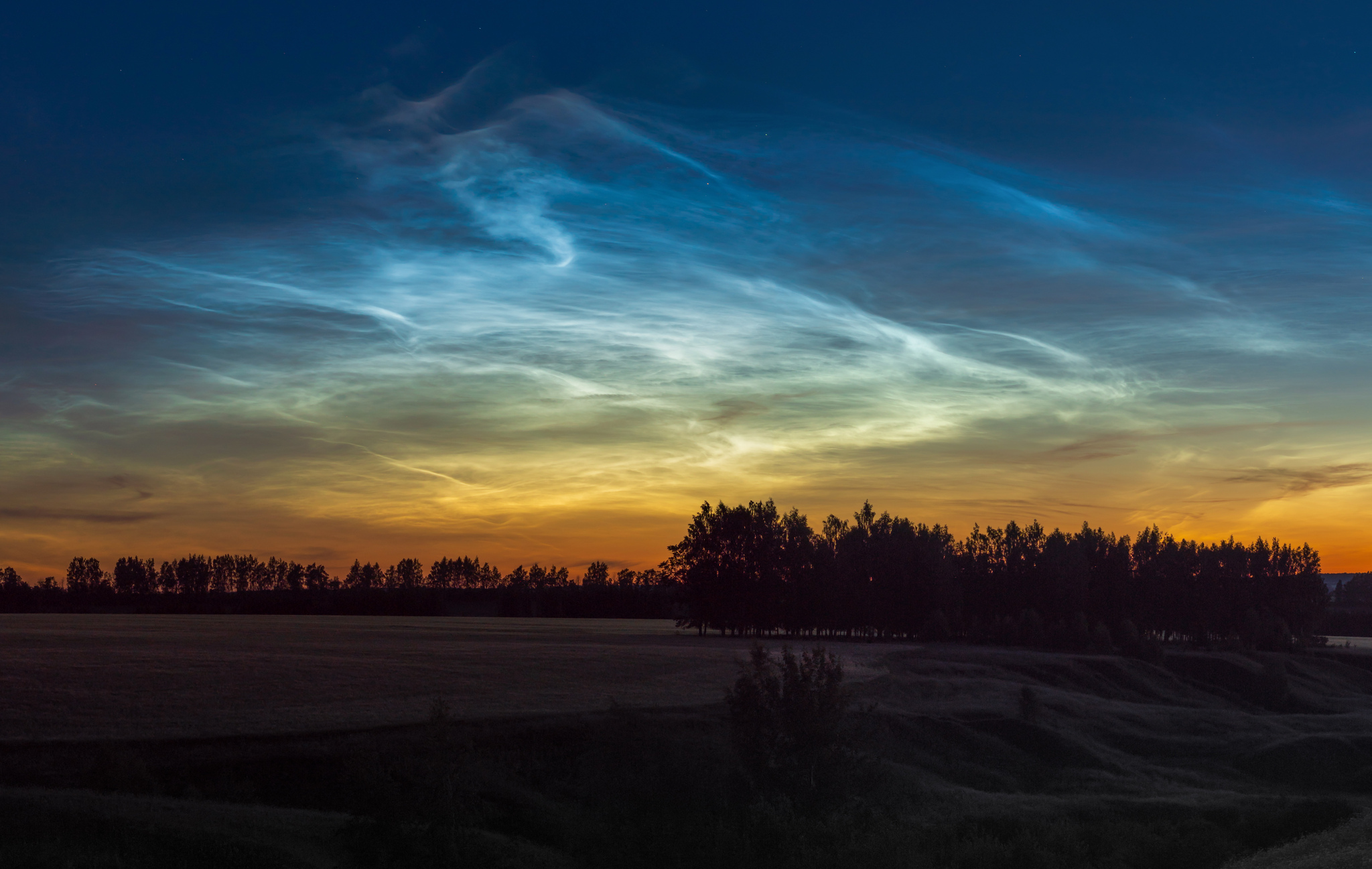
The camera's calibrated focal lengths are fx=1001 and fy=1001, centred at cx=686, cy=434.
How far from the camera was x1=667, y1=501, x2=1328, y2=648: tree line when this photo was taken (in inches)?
5969

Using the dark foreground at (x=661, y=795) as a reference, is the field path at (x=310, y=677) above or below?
above

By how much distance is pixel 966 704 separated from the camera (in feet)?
222

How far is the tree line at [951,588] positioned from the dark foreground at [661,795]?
8298cm

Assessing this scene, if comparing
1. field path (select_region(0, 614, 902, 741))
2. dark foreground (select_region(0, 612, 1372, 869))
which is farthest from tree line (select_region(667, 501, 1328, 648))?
dark foreground (select_region(0, 612, 1372, 869))

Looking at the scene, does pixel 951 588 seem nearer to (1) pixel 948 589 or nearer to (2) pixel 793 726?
(1) pixel 948 589

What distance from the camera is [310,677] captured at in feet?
226

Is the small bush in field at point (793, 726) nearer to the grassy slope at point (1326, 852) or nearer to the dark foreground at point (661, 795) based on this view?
the dark foreground at point (661, 795)

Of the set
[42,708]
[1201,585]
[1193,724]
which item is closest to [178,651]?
[42,708]

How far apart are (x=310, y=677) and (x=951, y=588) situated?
10828 cm

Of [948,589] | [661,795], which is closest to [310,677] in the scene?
[661,795]

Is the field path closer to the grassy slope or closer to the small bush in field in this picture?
the small bush in field

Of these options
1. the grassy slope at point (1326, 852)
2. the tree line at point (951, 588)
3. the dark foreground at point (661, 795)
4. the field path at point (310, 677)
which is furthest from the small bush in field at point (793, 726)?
the tree line at point (951, 588)

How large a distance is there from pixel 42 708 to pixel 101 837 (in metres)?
25.6

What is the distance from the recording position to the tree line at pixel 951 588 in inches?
5969
